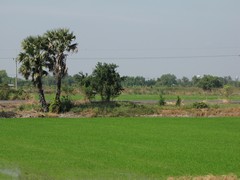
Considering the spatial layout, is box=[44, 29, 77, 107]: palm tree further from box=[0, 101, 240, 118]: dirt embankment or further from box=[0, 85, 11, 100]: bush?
box=[0, 85, 11, 100]: bush

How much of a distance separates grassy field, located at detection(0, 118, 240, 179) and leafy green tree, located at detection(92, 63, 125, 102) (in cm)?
1733

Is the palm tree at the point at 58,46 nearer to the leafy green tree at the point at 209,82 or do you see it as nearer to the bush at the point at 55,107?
the bush at the point at 55,107

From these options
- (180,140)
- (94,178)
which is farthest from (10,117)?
(94,178)

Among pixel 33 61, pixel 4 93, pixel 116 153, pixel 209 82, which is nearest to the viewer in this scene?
pixel 116 153

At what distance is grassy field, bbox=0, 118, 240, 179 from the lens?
628 inches

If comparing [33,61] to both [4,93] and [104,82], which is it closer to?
[104,82]

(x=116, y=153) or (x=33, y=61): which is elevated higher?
(x=33, y=61)

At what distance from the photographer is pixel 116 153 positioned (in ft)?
66.4

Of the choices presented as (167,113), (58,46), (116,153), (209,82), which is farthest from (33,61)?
(209,82)

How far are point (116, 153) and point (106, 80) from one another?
2929 cm

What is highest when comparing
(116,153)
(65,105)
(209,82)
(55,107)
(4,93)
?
(209,82)

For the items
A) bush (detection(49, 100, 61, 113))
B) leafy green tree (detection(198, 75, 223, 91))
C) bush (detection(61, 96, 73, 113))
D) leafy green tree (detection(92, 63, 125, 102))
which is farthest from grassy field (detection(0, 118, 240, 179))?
leafy green tree (detection(198, 75, 223, 91))

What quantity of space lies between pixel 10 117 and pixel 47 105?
3835 millimetres

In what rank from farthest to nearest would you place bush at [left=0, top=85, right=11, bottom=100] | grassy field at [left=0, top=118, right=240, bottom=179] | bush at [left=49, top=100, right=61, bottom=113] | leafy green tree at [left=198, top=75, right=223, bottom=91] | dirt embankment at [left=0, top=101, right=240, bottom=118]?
leafy green tree at [left=198, top=75, right=223, bottom=91] < bush at [left=0, top=85, right=11, bottom=100] < bush at [left=49, top=100, right=61, bottom=113] < dirt embankment at [left=0, top=101, right=240, bottom=118] < grassy field at [left=0, top=118, right=240, bottom=179]
